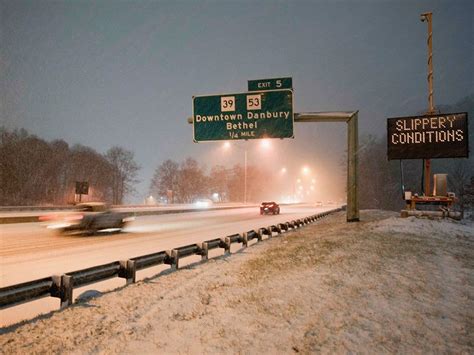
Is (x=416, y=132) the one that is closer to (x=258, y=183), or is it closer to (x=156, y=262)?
(x=156, y=262)

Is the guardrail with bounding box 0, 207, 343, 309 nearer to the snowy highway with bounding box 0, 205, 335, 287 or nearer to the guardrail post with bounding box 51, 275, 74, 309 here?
the guardrail post with bounding box 51, 275, 74, 309

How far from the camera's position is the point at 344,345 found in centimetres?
418

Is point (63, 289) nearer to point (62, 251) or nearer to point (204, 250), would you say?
point (204, 250)

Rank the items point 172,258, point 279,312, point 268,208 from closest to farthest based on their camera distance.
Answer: point 279,312 < point 172,258 < point 268,208

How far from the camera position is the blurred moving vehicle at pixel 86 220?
14.8 meters

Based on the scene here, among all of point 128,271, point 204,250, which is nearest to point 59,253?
point 204,250

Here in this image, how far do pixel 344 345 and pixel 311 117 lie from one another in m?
17.7

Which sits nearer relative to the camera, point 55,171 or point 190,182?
point 55,171

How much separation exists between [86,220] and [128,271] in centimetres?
898

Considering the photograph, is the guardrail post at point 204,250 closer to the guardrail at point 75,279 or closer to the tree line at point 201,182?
the guardrail at point 75,279

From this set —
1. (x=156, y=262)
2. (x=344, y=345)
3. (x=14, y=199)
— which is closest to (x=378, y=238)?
(x=156, y=262)

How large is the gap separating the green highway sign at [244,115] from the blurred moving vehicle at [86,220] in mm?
7842

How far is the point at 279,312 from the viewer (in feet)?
17.4

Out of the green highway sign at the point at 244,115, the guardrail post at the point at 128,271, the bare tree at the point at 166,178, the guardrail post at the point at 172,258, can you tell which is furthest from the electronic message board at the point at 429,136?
the bare tree at the point at 166,178
